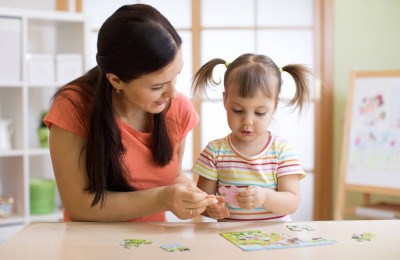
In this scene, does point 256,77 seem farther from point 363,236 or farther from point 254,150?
point 363,236

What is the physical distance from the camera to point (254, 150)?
1.68 meters

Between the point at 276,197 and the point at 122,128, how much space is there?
518 mm

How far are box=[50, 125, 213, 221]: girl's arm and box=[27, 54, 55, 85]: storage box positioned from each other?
6.62 feet

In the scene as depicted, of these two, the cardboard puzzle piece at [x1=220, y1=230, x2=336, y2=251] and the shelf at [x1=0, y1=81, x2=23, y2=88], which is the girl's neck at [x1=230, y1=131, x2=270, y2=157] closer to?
the cardboard puzzle piece at [x1=220, y1=230, x2=336, y2=251]

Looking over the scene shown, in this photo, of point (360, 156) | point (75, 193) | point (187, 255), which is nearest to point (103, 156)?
point (75, 193)

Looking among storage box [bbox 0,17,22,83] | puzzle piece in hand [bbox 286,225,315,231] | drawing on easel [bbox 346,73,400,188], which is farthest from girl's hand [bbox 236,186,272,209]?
storage box [bbox 0,17,22,83]

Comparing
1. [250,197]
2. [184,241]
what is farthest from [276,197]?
[184,241]

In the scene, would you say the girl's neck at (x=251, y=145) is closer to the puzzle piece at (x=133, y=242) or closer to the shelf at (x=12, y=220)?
the puzzle piece at (x=133, y=242)

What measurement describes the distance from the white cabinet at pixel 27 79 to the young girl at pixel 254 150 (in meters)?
2.03

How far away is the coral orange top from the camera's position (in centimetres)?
156

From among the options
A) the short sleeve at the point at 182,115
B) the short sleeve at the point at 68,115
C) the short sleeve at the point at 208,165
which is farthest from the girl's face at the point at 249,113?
the short sleeve at the point at 68,115

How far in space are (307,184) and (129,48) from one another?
300 cm

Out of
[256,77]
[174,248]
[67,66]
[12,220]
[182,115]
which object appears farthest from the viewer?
[67,66]

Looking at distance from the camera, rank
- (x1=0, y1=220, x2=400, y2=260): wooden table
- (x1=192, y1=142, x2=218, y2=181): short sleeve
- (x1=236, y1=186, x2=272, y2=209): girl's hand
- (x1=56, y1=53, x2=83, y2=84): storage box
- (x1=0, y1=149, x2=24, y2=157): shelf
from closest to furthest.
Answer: (x1=0, y1=220, x2=400, y2=260): wooden table → (x1=236, y1=186, x2=272, y2=209): girl's hand → (x1=192, y1=142, x2=218, y2=181): short sleeve → (x1=0, y1=149, x2=24, y2=157): shelf → (x1=56, y1=53, x2=83, y2=84): storage box
